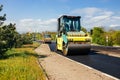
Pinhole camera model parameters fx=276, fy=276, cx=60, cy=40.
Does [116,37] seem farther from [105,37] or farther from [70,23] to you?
[70,23]

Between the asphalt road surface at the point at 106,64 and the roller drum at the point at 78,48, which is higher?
the roller drum at the point at 78,48

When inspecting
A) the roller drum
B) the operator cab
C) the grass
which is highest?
the operator cab

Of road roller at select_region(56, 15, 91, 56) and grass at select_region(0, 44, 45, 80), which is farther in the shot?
road roller at select_region(56, 15, 91, 56)

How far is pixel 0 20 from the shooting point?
23.0 m

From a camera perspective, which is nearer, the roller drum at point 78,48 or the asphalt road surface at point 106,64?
the asphalt road surface at point 106,64

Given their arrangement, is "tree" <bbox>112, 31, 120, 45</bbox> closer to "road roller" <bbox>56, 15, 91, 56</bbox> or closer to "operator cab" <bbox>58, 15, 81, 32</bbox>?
"operator cab" <bbox>58, 15, 81, 32</bbox>

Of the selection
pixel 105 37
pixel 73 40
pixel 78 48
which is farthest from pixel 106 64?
pixel 105 37

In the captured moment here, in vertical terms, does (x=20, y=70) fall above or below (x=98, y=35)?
below

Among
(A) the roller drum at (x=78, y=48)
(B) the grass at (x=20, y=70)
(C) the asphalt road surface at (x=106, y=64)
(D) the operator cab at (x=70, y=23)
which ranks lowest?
(C) the asphalt road surface at (x=106, y=64)

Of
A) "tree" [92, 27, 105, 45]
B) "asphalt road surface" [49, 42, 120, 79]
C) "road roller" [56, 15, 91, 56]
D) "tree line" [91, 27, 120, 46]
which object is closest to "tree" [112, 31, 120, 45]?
"tree line" [91, 27, 120, 46]

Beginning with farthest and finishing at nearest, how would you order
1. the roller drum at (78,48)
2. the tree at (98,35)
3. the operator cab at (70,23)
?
the tree at (98,35)
the operator cab at (70,23)
the roller drum at (78,48)

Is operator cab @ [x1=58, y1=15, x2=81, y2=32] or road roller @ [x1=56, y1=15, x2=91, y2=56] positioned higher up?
operator cab @ [x1=58, y1=15, x2=81, y2=32]

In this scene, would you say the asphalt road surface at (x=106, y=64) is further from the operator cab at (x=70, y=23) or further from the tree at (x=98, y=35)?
the tree at (x=98, y=35)

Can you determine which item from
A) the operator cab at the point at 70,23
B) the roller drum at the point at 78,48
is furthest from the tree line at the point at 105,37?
the roller drum at the point at 78,48
